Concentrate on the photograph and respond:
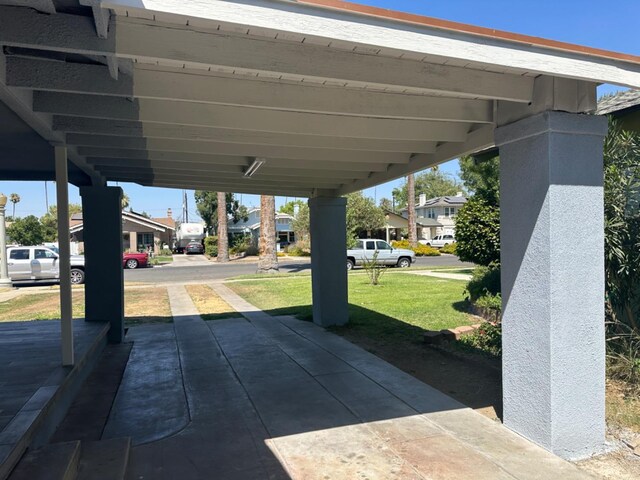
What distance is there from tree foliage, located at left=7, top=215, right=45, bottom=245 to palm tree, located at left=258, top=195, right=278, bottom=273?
3351 cm

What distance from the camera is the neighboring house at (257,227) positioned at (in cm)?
4611

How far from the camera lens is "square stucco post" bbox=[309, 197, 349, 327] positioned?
339 inches

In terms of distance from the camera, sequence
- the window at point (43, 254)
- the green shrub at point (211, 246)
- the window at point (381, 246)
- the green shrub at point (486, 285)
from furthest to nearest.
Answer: the green shrub at point (211, 246)
the window at point (381, 246)
the window at point (43, 254)
the green shrub at point (486, 285)

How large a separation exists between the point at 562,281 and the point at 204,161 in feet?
14.9

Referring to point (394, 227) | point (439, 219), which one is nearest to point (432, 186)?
point (439, 219)

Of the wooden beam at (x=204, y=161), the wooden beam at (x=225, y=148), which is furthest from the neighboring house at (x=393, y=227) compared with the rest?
the wooden beam at (x=225, y=148)

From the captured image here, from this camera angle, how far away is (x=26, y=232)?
44000 millimetres

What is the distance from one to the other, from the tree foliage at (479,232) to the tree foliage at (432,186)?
219 feet

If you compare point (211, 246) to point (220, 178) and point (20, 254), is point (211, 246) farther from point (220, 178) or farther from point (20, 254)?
point (220, 178)

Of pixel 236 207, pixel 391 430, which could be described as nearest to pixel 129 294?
pixel 391 430

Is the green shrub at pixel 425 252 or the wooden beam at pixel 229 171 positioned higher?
the wooden beam at pixel 229 171

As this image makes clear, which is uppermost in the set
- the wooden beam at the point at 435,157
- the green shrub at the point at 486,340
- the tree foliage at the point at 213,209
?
the tree foliage at the point at 213,209

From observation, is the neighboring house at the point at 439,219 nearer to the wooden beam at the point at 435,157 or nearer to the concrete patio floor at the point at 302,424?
the wooden beam at the point at 435,157

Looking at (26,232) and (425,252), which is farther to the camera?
(26,232)
